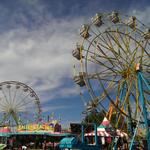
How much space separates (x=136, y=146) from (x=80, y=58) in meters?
7.82

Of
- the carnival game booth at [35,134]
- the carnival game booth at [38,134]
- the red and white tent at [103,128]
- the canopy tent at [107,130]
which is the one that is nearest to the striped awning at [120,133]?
the canopy tent at [107,130]

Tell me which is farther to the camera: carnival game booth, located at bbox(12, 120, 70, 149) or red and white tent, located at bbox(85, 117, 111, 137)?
carnival game booth, located at bbox(12, 120, 70, 149)

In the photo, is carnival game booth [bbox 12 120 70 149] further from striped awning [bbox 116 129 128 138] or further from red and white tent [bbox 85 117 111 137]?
striped awning [bbox 116 129 128 138]

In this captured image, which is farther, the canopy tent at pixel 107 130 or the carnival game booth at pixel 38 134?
the carnival game booth at pixel 38 134

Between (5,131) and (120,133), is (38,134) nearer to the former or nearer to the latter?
(5,131)

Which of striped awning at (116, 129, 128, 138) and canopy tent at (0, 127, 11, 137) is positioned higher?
canopy tent at (0, 127, 11, 137)

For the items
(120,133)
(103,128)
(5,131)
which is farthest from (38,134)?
(120,133)

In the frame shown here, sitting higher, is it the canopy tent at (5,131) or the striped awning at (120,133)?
the canopy tent at (5,131)

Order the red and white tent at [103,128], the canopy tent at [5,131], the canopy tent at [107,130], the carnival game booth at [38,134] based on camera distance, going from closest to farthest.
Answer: the canopy tent at [107,130], the red and white tent at [103,128], the carnival game booth at [38,134], the canopy tent at [5,131]

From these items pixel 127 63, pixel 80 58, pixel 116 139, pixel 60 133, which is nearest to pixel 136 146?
pixel 116 139

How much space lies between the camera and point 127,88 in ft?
86.4

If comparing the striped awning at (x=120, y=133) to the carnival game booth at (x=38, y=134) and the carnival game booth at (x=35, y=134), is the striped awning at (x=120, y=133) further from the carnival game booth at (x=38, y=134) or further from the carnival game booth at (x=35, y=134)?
the carnival game booth at (x=35, y=134)

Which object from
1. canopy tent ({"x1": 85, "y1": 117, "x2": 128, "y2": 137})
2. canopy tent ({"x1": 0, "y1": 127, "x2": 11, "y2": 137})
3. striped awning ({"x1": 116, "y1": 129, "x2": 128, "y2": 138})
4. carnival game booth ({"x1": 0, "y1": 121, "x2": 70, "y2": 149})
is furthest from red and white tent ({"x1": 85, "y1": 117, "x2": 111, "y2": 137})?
canopy tent ({"x1": 0, "y1": 127, "x2": 11, "y2": 137})

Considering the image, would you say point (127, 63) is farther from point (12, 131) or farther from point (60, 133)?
point (12, 131)
